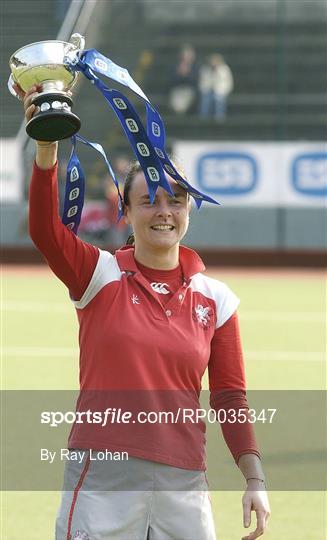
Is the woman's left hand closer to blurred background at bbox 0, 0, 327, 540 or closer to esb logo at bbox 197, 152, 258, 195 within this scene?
blurred background at bbox 0, 0, 327, 540

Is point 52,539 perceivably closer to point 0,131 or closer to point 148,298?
point 148,298

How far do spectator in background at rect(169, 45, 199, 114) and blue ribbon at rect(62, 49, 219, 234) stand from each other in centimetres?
2084

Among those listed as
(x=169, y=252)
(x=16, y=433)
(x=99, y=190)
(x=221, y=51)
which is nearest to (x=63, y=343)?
(x=16, y=433)

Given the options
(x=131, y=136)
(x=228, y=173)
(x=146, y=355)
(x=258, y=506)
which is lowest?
(x=258, y=506)

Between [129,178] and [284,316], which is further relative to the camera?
[284,316]

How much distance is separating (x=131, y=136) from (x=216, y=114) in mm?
20666

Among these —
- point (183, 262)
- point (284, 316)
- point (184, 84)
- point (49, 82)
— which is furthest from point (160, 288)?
point (184, 84)

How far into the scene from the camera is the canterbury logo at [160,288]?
348 cm

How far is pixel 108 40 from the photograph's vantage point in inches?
1054

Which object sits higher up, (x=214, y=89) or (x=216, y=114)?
(x=214, y=89)

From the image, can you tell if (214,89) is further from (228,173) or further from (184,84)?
(228,173)

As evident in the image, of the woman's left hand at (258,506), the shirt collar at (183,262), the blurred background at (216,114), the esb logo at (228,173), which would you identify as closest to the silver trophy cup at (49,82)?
the shirt collar at (183,262)

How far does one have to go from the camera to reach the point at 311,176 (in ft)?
67.4

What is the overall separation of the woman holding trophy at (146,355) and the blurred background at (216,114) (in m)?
16.5
